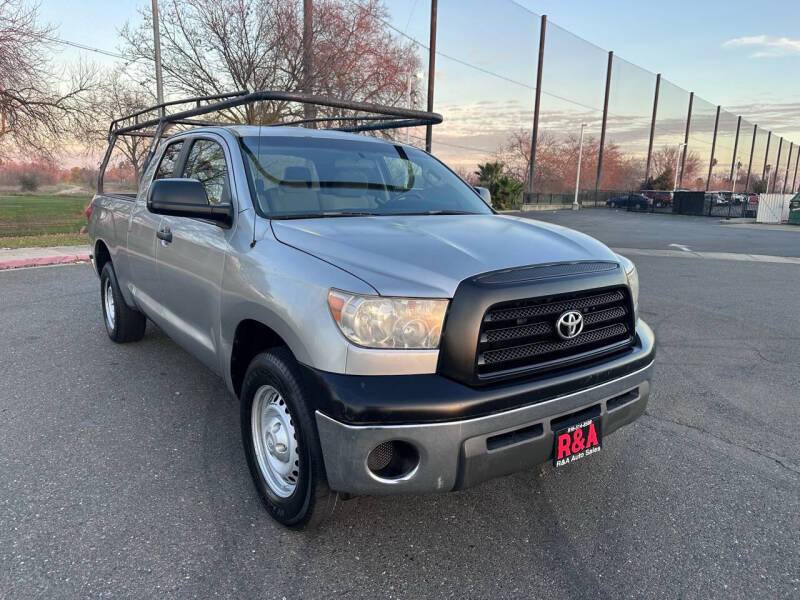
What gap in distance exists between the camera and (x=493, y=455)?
218 cm

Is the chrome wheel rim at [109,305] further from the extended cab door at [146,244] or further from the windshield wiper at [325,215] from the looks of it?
the windshield wiper at [325,215]

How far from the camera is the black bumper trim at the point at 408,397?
205 centimetres

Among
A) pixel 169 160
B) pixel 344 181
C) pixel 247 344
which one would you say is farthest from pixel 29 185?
pixel 247 344

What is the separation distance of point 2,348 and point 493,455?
5054mm

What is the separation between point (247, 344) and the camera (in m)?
2.93

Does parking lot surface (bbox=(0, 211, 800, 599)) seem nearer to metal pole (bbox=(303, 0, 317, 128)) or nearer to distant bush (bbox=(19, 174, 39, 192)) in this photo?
metal pole (bbox=(303, 0, 317, 128))

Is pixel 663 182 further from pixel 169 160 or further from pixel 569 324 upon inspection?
pixel 569 324

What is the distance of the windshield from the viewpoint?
3.09 m

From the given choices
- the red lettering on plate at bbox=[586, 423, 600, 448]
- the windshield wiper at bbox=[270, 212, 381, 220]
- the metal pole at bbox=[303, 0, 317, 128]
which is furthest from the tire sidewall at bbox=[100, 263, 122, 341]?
the metal pole at bbox=[303, 0, 317, 128]

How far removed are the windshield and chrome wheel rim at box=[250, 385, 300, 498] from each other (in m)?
0.95

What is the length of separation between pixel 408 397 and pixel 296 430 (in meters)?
0.59

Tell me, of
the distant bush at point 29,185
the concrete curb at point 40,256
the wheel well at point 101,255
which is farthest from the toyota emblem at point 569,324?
the distant bush at point 29,185

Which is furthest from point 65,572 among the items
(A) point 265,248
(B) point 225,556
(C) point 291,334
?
(A) point 265,248

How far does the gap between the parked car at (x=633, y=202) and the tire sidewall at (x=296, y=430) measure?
4872cm
